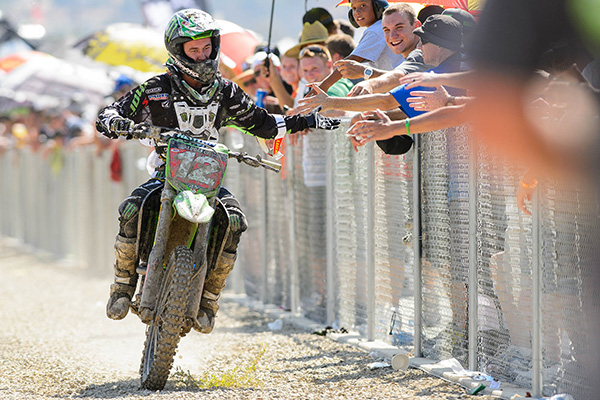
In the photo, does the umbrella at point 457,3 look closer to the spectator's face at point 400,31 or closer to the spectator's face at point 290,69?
the spectator's face at point 400,31

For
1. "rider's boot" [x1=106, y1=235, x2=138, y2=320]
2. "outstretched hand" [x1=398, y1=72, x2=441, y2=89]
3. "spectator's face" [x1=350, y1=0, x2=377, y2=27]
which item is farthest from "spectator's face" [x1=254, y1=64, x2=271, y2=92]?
"outstretched hand" [x1=398, y1=72, x2=441, y2=89]

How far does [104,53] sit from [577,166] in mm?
10808

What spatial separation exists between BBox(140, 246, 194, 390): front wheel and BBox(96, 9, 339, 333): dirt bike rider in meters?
0.33

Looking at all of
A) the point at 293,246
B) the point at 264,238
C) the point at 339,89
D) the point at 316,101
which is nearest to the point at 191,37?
the point at 316,101

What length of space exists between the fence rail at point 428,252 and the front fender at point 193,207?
5.34 ft

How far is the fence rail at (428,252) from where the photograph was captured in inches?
211

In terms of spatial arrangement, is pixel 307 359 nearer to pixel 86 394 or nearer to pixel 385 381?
pixel 385 381

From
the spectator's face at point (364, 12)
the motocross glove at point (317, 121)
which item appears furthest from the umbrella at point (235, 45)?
the motocross glove at point (317, 121)

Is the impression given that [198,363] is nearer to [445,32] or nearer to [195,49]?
[195,49]

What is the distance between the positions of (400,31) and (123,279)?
2557 mm

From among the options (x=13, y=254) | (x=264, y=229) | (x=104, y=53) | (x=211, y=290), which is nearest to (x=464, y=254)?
(x=211, y=290)

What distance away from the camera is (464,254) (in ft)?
20.9

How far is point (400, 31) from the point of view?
707 cm

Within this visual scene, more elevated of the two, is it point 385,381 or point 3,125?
point 3,125
